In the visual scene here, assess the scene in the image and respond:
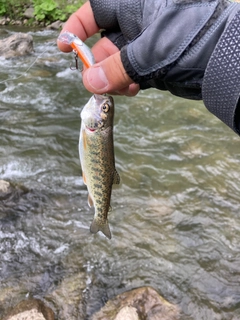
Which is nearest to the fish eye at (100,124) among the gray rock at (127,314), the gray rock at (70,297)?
the gray rock at (127,314)

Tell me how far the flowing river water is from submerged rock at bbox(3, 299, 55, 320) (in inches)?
5.1

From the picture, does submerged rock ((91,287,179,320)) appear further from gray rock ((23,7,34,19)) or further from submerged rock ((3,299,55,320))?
gray rock ((23,7,34,19))

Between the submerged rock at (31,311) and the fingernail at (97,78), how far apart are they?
Result: 2452 mm

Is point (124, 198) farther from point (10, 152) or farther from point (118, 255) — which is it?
point (10, 152)

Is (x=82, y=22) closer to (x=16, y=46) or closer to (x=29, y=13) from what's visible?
(x=16, y=46)

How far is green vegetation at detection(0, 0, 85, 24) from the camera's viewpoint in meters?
13.4

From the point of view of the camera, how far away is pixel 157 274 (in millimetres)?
4324

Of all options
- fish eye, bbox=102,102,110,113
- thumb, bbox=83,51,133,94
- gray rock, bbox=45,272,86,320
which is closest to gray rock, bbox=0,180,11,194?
gray rock, bbox=45,272,86,320

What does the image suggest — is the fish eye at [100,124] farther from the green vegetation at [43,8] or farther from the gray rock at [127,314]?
the green vegetation at [43,8]

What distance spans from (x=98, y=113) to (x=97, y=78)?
450 millimetres

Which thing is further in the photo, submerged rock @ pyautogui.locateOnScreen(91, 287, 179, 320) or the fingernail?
submerged rock @ pyautogui.locateOnScreen(91, 287, 179, 320)

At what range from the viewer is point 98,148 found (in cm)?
256

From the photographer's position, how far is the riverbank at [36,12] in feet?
44.0

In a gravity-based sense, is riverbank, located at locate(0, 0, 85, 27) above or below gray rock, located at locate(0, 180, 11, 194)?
above
